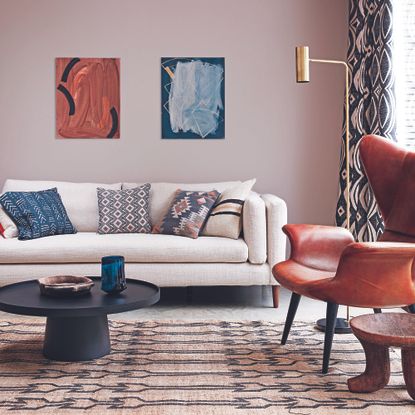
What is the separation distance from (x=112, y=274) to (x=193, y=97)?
2.46 m

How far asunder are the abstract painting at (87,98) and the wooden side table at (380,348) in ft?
10.2

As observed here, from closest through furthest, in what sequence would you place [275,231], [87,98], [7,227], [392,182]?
[392,182] → [275,231] → [7,227] → [87,98]

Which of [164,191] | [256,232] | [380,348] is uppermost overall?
[164,191]

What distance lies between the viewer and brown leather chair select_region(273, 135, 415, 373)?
2.86 m

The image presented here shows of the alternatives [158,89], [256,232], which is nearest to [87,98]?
[158,89]

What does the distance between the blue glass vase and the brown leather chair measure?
0.80 metres

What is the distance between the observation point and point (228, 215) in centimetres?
446

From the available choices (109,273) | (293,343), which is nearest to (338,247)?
(293,343)

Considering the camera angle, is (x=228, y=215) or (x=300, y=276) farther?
Result: (x=228, y=215)

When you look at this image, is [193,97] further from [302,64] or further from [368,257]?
[368,257]

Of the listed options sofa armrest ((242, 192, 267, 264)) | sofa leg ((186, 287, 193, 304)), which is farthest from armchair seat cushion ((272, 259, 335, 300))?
sofa leg ((186, 287, 193, 304))

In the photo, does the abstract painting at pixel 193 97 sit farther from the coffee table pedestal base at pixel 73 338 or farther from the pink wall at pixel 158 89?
the coffee table pedestal base at pixel 73 338

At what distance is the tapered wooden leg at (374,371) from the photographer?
2684 millimetres

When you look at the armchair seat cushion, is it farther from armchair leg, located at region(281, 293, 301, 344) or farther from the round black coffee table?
the round black coffee table
